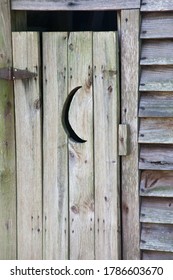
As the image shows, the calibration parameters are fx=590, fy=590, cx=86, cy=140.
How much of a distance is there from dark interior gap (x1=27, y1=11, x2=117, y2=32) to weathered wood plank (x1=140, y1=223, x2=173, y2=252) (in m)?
1.62

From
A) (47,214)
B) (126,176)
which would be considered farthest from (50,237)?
(126,176)

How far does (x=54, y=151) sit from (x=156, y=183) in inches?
25.6

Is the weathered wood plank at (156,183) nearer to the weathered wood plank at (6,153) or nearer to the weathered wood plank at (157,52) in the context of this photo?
the weathered wood plank at (157,52)

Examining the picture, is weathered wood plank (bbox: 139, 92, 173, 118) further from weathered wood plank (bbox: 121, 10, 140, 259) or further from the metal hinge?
the metal hinge

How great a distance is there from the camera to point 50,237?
3.69 m

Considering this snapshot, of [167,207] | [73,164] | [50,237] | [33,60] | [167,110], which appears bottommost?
[50,237]

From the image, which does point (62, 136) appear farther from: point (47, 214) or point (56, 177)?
point (47, 214)

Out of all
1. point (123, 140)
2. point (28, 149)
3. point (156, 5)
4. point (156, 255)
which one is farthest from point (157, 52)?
point (156, 255)

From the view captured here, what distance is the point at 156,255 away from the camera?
3605 millimetres

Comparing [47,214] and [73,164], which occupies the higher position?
[73,164]

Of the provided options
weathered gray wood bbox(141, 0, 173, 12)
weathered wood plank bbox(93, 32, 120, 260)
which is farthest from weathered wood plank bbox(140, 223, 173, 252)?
weathered gray wood bbox(141, 0, 173, 12)

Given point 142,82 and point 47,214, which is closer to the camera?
point 142,82

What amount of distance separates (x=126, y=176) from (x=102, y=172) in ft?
0.48

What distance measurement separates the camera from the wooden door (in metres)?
3.50
